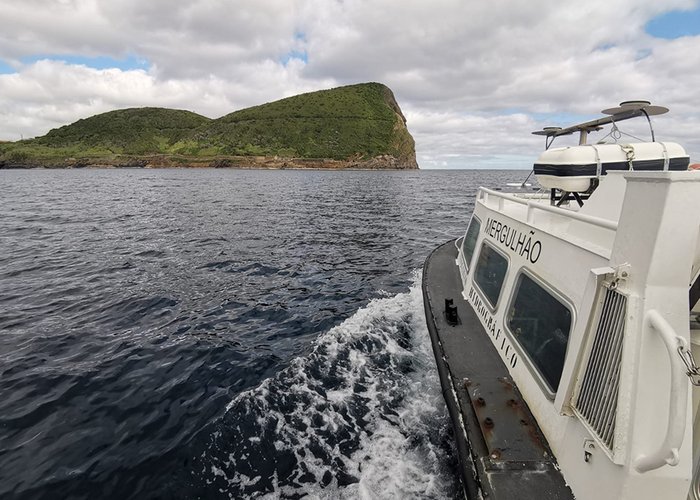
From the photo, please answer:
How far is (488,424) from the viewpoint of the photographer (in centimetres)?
435

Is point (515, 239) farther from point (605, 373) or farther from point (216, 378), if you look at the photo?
point (216, 378)

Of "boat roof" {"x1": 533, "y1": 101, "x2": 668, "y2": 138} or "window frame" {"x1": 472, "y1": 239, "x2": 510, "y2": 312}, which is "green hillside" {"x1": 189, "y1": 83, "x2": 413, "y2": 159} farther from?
"window frame" {"x1": 472, "y1": 239, "x2": 510, "y2": 312}

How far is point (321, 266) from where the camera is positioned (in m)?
15.2

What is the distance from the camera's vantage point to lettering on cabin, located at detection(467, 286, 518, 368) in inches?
213

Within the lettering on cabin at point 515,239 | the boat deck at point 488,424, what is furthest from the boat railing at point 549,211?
the boat deck at point 488,424

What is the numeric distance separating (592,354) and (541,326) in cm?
138

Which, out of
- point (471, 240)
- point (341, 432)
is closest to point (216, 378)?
point (341, 432)

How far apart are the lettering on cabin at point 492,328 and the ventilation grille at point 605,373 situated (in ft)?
6.00

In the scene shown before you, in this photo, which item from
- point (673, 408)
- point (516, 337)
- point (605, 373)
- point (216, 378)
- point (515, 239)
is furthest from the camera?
point (216, 378)

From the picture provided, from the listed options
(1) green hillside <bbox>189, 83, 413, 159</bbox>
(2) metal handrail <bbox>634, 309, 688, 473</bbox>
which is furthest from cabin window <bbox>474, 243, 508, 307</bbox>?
(1) green hillside <bbox>189, 83, 413, 159</bbox>

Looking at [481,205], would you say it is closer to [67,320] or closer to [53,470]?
[53,470]

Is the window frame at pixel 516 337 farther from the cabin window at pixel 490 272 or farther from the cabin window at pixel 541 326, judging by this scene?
the cabin window at pixel 490 272

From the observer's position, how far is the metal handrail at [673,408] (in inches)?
92.9

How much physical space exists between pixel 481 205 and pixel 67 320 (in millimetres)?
10750
